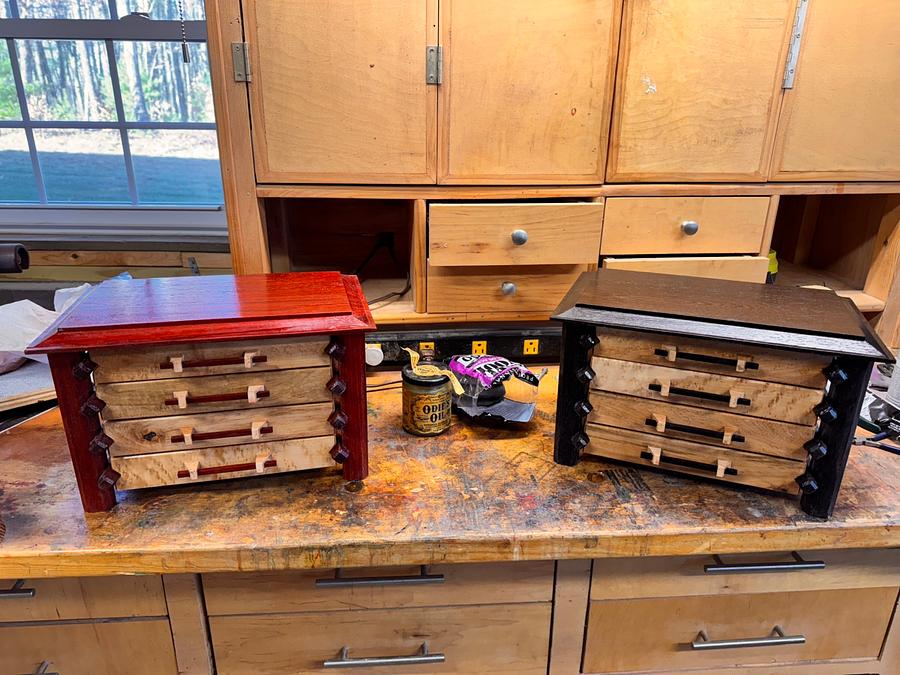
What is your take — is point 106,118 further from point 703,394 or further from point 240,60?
point 703,394

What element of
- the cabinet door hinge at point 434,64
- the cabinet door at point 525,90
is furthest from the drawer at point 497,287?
the cabinet door hinge at point 434,64

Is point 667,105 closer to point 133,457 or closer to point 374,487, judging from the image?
point 374,487

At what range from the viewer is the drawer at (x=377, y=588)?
32.7 inches

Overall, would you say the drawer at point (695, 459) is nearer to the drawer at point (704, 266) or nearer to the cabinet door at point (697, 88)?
the drawer at point (704, 266)

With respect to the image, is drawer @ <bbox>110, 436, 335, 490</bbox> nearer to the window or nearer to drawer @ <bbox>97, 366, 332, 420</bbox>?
drawer @ <bbox>97, 366, 332, 420</bbox>

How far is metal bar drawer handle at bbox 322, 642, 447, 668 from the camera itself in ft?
2.86

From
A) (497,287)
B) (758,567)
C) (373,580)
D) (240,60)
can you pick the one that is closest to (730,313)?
(758,567)

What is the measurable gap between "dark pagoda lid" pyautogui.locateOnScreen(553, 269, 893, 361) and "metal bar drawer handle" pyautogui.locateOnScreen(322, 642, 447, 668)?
546mm

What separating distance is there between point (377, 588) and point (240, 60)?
0.93m

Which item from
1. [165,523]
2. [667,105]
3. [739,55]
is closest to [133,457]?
[165,523]

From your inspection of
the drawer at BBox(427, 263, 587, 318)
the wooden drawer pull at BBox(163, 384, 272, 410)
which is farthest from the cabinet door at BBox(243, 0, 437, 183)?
the wooden drawer pull at BBox(163, 384, 272, 410)

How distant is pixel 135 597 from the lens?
812mm

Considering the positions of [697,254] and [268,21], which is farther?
[697,254]

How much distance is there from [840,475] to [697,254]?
59 centimetres
